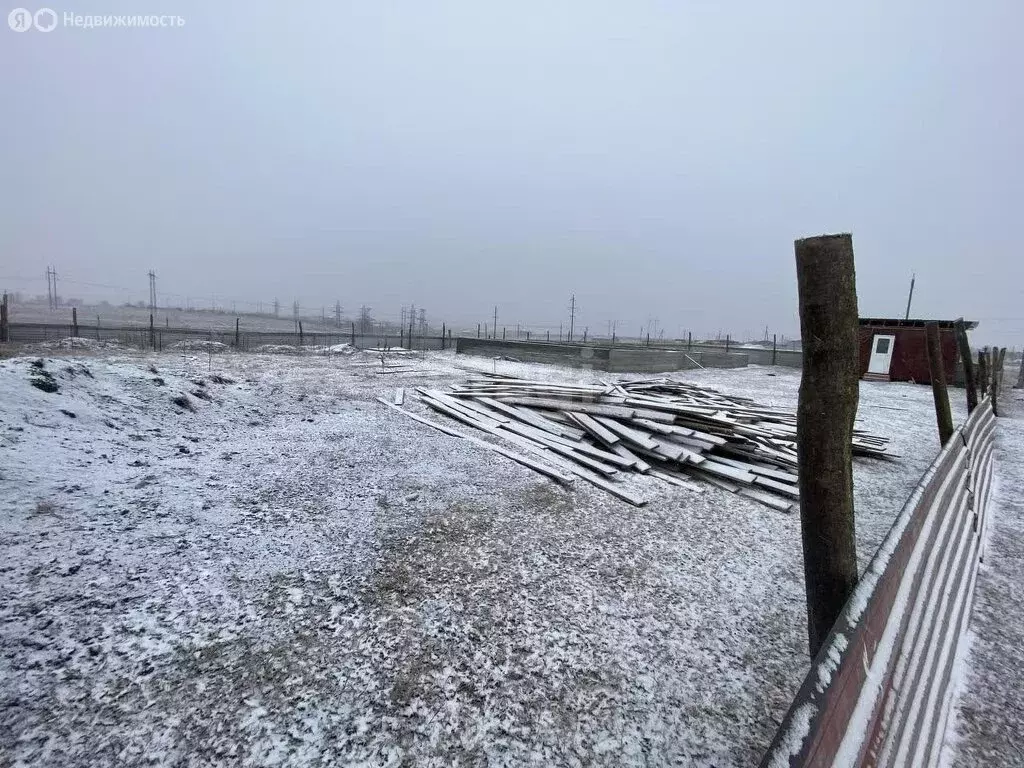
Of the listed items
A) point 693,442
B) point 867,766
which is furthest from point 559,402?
point 867,766

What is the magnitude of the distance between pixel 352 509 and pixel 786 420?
6.77 metres

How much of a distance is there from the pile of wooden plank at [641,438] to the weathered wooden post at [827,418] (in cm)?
246

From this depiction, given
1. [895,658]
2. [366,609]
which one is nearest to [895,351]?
[895,658]

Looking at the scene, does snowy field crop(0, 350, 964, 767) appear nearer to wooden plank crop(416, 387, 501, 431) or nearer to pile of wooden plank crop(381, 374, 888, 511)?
pile of wooden plank crop(381, 374, 888, 511)

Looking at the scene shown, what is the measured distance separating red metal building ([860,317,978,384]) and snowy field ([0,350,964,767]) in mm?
18291

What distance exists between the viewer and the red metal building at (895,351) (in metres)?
18.2

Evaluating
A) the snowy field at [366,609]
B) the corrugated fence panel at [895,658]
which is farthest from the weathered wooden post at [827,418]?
the snowy field at [366,609]

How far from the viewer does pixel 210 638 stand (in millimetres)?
2326

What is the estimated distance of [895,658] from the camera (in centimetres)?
156

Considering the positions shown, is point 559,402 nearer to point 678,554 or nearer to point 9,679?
point 678,554

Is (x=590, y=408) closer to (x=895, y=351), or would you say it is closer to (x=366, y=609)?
(x=366, y=609)

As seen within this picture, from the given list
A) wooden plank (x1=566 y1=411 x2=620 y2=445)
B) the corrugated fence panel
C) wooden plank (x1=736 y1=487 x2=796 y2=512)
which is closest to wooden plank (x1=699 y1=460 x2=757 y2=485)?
wooden plank (x1=736 y1=487 x2=796 y2=512)

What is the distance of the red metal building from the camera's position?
18.2 m

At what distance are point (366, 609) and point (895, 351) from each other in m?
24.0
